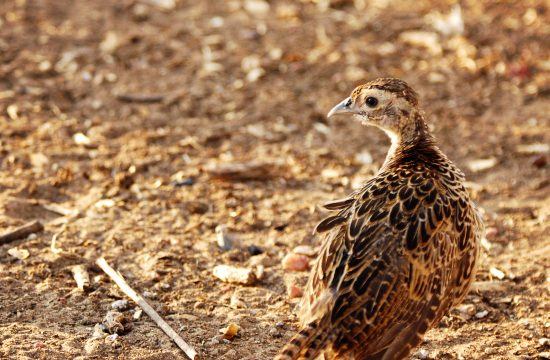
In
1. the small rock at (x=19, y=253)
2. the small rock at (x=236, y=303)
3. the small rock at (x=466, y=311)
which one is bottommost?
the small rock at (x=19, y=253)

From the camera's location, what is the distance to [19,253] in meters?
6.64

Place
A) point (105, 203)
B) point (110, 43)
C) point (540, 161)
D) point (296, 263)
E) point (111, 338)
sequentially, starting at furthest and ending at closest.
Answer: point (110, 43) → point (540, 161) → point (105, 203) → point (296, 263) → point (111, 338)

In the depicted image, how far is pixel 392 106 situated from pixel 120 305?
2413mm

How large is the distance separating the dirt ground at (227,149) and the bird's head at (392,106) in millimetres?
1335

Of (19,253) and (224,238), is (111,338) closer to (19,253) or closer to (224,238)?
(19,253)

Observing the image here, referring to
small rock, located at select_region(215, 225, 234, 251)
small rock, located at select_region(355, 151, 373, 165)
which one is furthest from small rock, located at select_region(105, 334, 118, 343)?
small rock, located at select_region(355, 151, 373, 165)

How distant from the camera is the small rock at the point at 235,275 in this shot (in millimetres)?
6520

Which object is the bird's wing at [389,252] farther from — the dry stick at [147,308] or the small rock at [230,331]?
the dry stick at [147,308]

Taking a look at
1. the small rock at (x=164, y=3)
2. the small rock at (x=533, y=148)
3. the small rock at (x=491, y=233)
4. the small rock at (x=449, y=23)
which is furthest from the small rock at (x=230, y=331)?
the small rock at (x=164, y=3)

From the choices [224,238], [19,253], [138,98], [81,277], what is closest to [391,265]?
[224,238]

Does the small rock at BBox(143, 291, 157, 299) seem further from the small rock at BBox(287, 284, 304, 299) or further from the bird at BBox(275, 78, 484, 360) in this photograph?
the bird at BBox(275, 78, 484, 360)

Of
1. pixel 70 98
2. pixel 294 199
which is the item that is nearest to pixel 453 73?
pixel 294 199

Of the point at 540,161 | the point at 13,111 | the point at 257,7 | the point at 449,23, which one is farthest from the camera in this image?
the point at 257,7

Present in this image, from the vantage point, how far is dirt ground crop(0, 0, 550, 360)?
611cm
